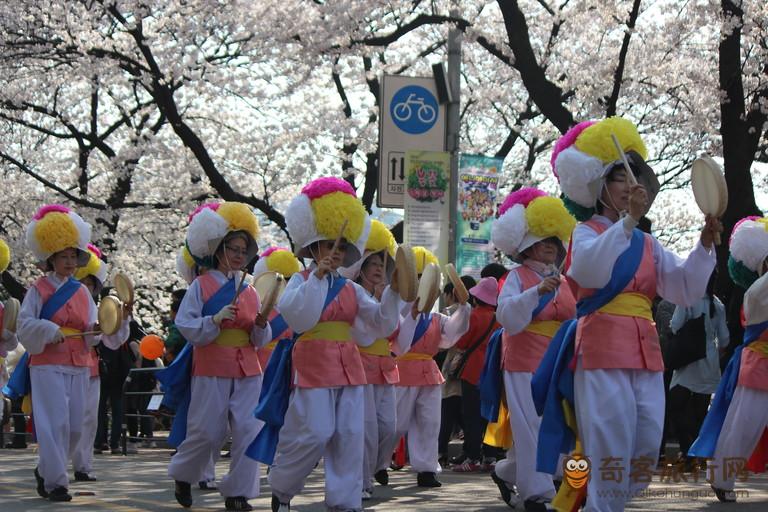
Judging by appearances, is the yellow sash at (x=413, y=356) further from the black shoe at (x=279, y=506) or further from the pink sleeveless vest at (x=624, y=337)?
the pink sleeveless vest at (x=624, y=337)

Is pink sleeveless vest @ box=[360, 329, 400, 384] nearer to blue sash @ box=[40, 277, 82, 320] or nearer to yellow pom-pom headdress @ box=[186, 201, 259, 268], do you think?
yellow pom-pom headdress @ box=[186, 201, 259, 268]

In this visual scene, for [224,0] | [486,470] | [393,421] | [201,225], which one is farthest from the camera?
[224,0]

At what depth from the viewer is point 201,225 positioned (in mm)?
9555

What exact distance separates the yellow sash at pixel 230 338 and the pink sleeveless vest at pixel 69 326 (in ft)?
5.78

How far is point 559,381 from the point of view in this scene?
6789 mm

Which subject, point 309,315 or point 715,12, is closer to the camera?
point 309,315

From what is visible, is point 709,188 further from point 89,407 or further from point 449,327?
point 89,407

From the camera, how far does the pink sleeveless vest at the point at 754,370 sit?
Answer: 898 centimetres

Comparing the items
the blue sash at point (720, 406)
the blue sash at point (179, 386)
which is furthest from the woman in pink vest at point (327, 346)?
the blue sash at point (720, 406)

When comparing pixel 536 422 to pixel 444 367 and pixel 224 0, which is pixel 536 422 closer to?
pixel 444 367

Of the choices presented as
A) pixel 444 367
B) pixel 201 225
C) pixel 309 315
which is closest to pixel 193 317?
pixel 201 225

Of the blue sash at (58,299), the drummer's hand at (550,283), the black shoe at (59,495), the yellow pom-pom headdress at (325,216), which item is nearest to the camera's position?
the drummer's hand at (550,283)

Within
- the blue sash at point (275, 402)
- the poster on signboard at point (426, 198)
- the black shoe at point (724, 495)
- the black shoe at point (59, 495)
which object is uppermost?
the poster on signboard at point (426, 198)

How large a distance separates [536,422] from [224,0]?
15.1 m
